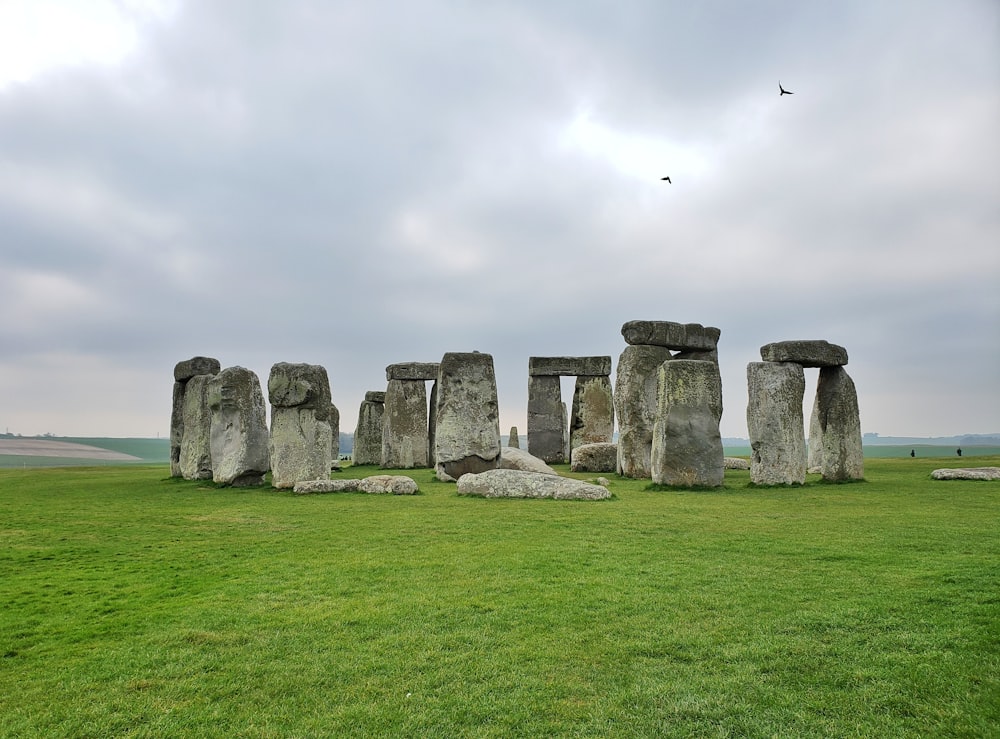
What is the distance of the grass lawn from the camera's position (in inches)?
107

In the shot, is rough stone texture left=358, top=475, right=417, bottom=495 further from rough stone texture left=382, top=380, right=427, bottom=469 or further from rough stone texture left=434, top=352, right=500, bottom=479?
rough stone texture left=382, top=380, right=427, bottom=469

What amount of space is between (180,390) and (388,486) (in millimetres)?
7303

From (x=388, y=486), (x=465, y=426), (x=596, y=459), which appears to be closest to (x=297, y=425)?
(x=388, y=486)

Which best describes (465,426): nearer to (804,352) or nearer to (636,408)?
(636,408)

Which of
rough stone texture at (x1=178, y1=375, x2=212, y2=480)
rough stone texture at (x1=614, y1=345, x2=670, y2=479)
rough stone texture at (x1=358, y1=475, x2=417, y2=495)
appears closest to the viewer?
rough stone texture at (x1=358, y1=475, x2=417, y2=495)

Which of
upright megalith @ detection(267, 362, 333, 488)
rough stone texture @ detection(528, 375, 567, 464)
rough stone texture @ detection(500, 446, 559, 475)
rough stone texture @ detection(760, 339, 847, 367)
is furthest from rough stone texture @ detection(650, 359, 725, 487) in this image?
rough stone texture @ detection(528, 375, 567, 464)

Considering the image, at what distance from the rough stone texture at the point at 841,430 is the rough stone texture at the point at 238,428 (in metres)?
11.0

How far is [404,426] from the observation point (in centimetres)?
1903

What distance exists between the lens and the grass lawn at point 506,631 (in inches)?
107

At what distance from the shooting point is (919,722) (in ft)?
8.41

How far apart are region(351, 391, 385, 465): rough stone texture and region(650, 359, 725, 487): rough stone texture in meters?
11.9

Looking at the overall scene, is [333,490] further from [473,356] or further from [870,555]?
[870,555]

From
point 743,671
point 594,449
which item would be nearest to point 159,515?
point 743,671

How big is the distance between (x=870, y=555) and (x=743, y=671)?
303 cm
